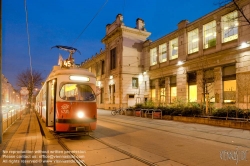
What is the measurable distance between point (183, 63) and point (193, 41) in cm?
296

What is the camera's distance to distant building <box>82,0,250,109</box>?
1970 centimetres

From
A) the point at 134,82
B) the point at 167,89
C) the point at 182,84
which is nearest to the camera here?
the point at 182,84

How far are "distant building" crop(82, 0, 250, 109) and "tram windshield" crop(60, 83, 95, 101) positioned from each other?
831cm

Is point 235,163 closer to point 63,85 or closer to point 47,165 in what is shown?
point 47,165

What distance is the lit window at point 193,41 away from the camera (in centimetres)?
2491

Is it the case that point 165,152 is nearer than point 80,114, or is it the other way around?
point 165,152

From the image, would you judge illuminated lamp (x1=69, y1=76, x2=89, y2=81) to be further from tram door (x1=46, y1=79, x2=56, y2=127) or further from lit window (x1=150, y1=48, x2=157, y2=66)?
lit window (x1=150, y1=48, x2=157, y2=66)

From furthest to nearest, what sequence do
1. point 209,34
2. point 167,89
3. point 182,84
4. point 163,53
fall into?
1. point 163,53
2. point 167,89
3. point 182,84
4. point 209,34

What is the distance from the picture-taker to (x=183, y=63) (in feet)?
85.9

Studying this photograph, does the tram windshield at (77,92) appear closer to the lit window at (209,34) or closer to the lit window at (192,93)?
the lit window at (192,93)

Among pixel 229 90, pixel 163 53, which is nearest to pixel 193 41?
pixel 163 53

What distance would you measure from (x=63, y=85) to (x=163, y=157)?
5561 millimetres

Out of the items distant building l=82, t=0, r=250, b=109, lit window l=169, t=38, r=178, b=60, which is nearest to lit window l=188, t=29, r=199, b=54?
distant building l=82, t=0, r=250, b=109

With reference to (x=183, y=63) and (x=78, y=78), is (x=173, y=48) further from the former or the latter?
(x=78, y=78)
